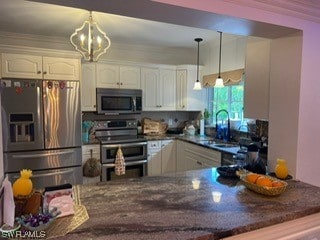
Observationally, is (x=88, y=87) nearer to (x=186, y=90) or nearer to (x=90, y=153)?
(x=90, y=153)

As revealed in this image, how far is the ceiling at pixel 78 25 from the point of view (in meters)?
2.64

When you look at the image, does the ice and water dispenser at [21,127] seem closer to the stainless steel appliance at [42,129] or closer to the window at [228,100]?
the stainless steel appliance at [42,129]

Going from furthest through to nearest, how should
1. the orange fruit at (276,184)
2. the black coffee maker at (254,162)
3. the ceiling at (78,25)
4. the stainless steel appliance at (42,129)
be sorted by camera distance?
1. the stainless steel appliance at (42,129)
2. the ceiling at (78,25)
3. the black coffee maker at (254,162)
4. the orange fruit at (276,184)

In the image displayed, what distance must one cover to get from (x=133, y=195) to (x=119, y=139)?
249 centimetres

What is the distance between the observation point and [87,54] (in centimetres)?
280

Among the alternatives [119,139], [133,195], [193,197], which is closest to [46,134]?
[119,139]

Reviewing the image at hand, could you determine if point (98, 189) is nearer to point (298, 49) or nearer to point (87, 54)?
point (298, 49)

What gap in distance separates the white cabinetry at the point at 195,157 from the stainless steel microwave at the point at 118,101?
99 cm

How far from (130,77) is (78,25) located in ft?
3.89

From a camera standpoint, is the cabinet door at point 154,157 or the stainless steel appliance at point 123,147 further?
the cabinet door at point 154,157

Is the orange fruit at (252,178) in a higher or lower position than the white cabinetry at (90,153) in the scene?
higher

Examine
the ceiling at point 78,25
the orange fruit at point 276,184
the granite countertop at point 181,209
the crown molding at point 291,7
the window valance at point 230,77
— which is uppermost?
the ceiling at point 78,25

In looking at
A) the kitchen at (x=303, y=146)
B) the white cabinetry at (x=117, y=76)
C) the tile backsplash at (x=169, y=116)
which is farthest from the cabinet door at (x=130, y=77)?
the kitchen at (x=303, y=146)

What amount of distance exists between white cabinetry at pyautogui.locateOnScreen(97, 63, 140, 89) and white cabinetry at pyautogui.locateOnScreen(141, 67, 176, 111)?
149mm
